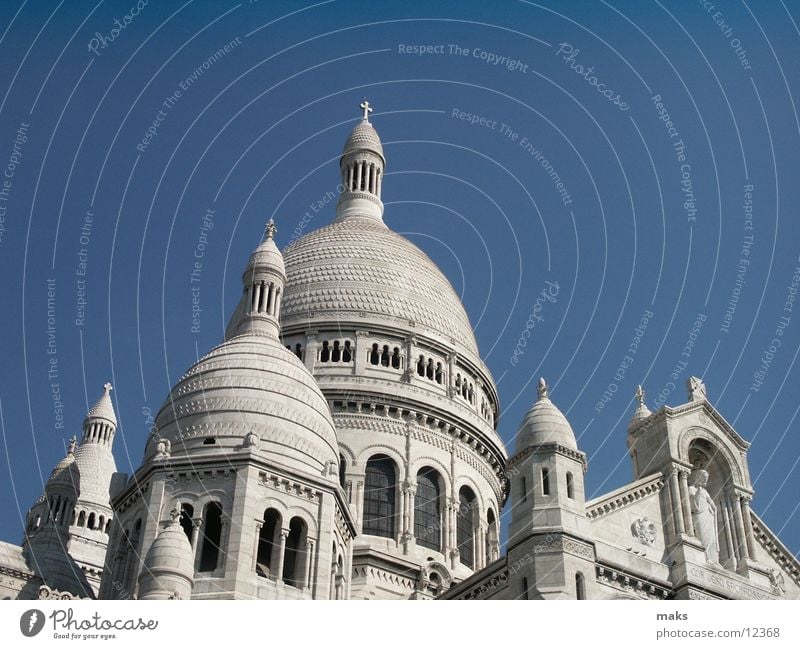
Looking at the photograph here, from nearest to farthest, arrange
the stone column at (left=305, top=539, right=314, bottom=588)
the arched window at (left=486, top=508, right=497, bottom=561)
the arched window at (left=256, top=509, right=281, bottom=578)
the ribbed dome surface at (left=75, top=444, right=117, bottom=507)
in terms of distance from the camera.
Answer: the arched window at (left=256, top=509, right=281, bottom=578) < the stone column at (left=305, top=539, right=314, bottom=588) < the arched window at (left=486, top=508, right=497, bottom=561) < the ribbed dome surface at (left=75, top=444, right=117, bottom=507)

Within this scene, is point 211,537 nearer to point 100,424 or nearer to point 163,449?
point 163,449

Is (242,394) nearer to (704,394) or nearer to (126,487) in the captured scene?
(126,487)

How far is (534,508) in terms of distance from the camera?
96.3 ft

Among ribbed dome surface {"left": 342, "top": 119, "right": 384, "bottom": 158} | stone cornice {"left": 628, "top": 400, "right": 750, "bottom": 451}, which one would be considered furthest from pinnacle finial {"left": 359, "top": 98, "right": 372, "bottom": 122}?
stone cornice {"left": 628, "top": 400, "right": 750, "bottom": 451}

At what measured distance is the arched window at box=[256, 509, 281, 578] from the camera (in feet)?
112

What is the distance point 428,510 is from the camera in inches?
1877

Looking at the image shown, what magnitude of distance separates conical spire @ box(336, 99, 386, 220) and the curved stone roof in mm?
31229

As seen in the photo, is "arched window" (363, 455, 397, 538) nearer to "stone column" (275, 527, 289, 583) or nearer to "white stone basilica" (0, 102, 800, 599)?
"white stone basilica" (0, 102, 800, 599)

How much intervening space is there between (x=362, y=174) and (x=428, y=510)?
74.8 feet

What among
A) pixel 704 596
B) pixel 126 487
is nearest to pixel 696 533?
pixel 704 596

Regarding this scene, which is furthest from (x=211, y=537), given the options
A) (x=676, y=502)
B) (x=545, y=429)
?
(x=676, y=502)

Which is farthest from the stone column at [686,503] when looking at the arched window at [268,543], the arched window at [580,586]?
the arched window at [268,543]

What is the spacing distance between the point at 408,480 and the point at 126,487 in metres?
13.5

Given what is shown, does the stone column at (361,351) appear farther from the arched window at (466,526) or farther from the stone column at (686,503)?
the stone column at (686,503)
